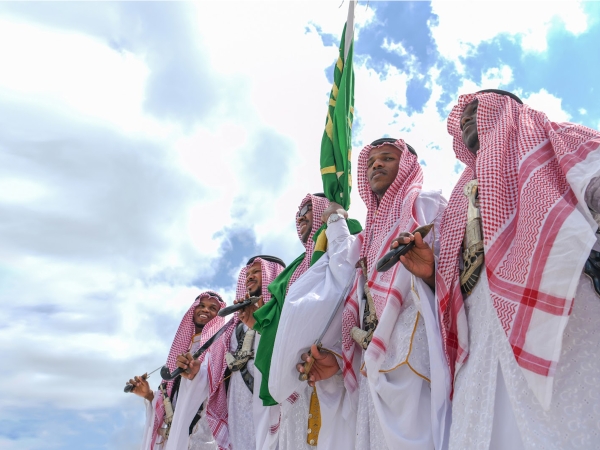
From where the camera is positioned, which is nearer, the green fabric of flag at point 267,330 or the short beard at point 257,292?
the green fabric of flag at point 267,330

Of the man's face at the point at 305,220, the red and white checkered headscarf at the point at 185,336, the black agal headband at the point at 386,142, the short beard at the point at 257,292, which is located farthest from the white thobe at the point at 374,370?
the red and white checkered headscarf at the point at 185,336

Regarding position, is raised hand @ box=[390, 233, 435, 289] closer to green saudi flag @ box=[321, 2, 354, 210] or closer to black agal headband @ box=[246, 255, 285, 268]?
green saudi flag @ box=[321, 2, 354, 210]

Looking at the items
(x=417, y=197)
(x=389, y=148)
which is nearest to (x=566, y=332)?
(x=417, y=197)

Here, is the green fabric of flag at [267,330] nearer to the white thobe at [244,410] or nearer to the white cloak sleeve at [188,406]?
the white thobe at [244,410]

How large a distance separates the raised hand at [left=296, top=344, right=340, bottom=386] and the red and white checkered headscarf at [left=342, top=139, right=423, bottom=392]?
0.29 ft

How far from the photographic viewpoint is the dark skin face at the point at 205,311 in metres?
6.55

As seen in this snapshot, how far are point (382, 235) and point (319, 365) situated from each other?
845mm

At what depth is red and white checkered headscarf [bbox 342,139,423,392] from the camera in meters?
3.15

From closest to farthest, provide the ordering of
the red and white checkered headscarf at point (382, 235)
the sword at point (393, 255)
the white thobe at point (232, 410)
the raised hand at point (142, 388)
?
1. the sword at point (393, 255)
2. the red and white checkered headscarf at point (382, 235)
3. the white thobe at point (232, 410)
4. the raised hand at point (142, 388)

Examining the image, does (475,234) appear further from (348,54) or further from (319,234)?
(348,54)

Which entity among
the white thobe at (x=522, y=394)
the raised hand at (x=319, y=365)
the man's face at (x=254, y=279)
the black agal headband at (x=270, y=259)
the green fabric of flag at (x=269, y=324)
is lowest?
the white thobe at (x=522, y=394)

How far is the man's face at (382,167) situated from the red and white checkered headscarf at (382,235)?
0.27 feet

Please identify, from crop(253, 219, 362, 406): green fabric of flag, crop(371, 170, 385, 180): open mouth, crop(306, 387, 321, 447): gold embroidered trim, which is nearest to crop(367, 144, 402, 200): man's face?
crop(371, 170, 385, 180): open mouth

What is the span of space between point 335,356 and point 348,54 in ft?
8.76
